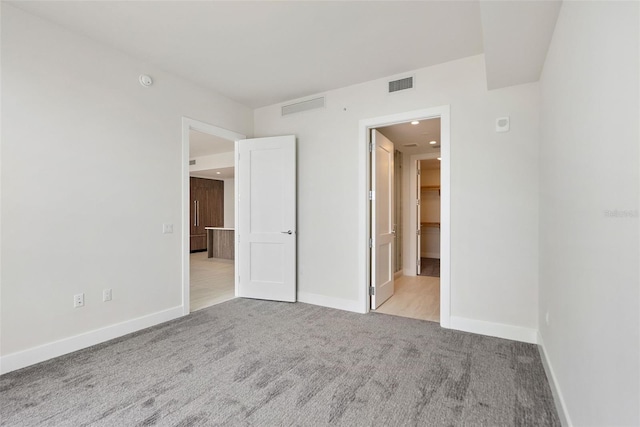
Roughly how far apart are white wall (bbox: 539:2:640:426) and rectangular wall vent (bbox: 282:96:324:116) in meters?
2.53

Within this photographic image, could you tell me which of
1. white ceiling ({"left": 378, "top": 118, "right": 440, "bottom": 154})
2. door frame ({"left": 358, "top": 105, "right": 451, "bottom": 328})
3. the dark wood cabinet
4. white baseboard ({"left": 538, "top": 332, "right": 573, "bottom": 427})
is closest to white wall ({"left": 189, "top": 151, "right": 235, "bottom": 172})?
the dark wood cabinet

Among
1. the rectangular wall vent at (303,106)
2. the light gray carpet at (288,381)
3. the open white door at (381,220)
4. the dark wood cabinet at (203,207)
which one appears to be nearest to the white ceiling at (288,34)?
the rectangular wall vent at (303,106)

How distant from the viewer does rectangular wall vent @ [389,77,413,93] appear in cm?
339

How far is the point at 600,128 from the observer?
1.18m

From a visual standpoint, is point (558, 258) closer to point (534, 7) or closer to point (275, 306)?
point (534, 7)

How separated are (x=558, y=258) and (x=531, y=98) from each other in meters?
1.64

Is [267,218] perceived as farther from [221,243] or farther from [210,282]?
[221,243]

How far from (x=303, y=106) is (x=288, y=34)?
144 centimetres

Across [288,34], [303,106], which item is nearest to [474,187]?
[288,34]

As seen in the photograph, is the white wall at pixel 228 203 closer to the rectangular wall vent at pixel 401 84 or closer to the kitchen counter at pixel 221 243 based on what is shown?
the kitchen counter at pixel 221 243

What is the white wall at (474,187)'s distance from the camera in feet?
9.27

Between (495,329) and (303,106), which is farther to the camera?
(303,106)

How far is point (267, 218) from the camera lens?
13.9 ft

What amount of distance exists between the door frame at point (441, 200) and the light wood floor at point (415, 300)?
0.34 meters
